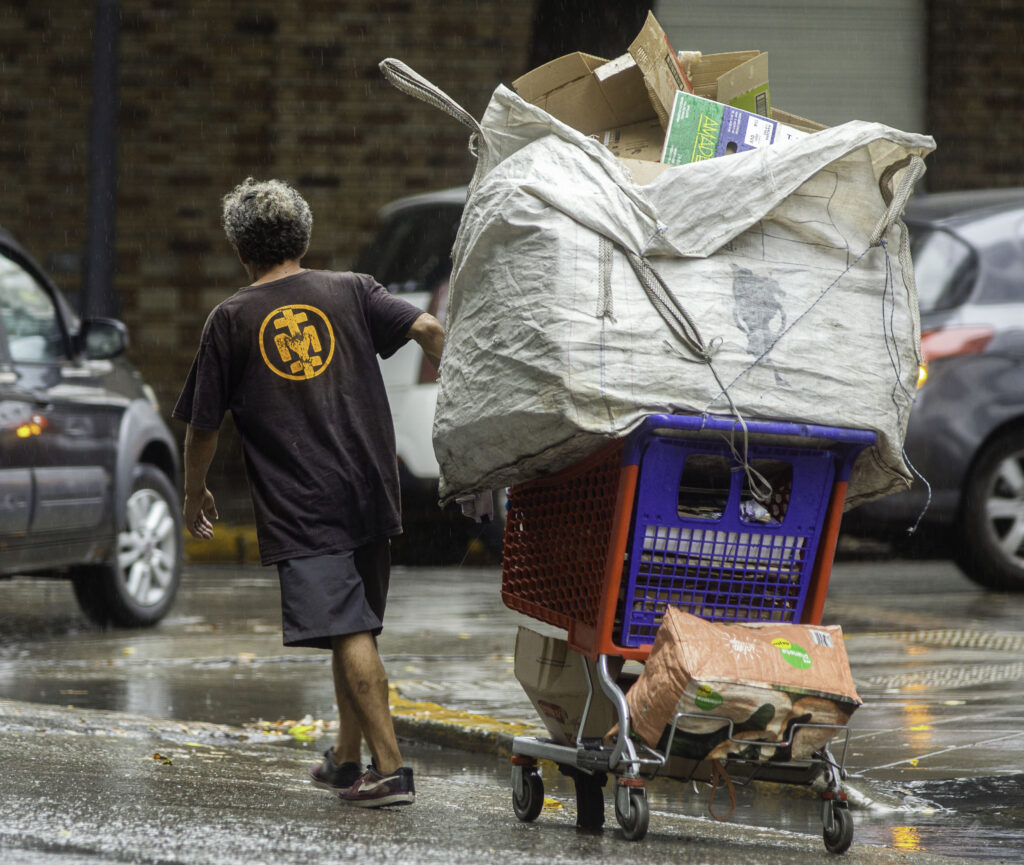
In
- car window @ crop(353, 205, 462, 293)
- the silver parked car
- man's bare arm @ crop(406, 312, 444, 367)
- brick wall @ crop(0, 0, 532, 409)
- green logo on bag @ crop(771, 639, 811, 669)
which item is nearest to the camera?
green logo on bag @ crop(771, 639, 811, 669)

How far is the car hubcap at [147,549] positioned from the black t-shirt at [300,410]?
4419 mm

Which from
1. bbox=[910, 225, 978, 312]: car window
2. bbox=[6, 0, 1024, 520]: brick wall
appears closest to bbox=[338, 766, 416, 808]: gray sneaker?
bbox=[910, 225, 978, 312]: car window

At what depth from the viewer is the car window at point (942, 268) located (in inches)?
363

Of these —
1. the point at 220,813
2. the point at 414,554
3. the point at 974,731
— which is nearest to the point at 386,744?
the point at 220,813

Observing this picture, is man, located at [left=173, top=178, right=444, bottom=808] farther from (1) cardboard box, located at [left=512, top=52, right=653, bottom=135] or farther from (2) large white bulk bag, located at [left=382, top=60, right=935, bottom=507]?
(1) cardboard box, located at [left=512, top=52, right=653, bottom=135]

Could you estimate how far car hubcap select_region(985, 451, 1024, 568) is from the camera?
9.25 meters

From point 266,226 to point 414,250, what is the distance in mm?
6143

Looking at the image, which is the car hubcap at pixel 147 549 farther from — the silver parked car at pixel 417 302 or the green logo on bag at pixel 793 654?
the green logo on bag at pixel 793 654

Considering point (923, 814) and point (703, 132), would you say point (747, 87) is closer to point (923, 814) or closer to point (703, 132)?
point (703, 132)

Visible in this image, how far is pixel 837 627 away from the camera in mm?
4016

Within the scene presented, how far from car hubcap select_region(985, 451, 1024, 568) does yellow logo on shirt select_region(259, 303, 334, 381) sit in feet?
18.5

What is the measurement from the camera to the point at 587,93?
4.45 m

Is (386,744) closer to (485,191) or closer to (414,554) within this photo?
(485,191)

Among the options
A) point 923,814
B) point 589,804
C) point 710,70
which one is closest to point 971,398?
point 923,814
